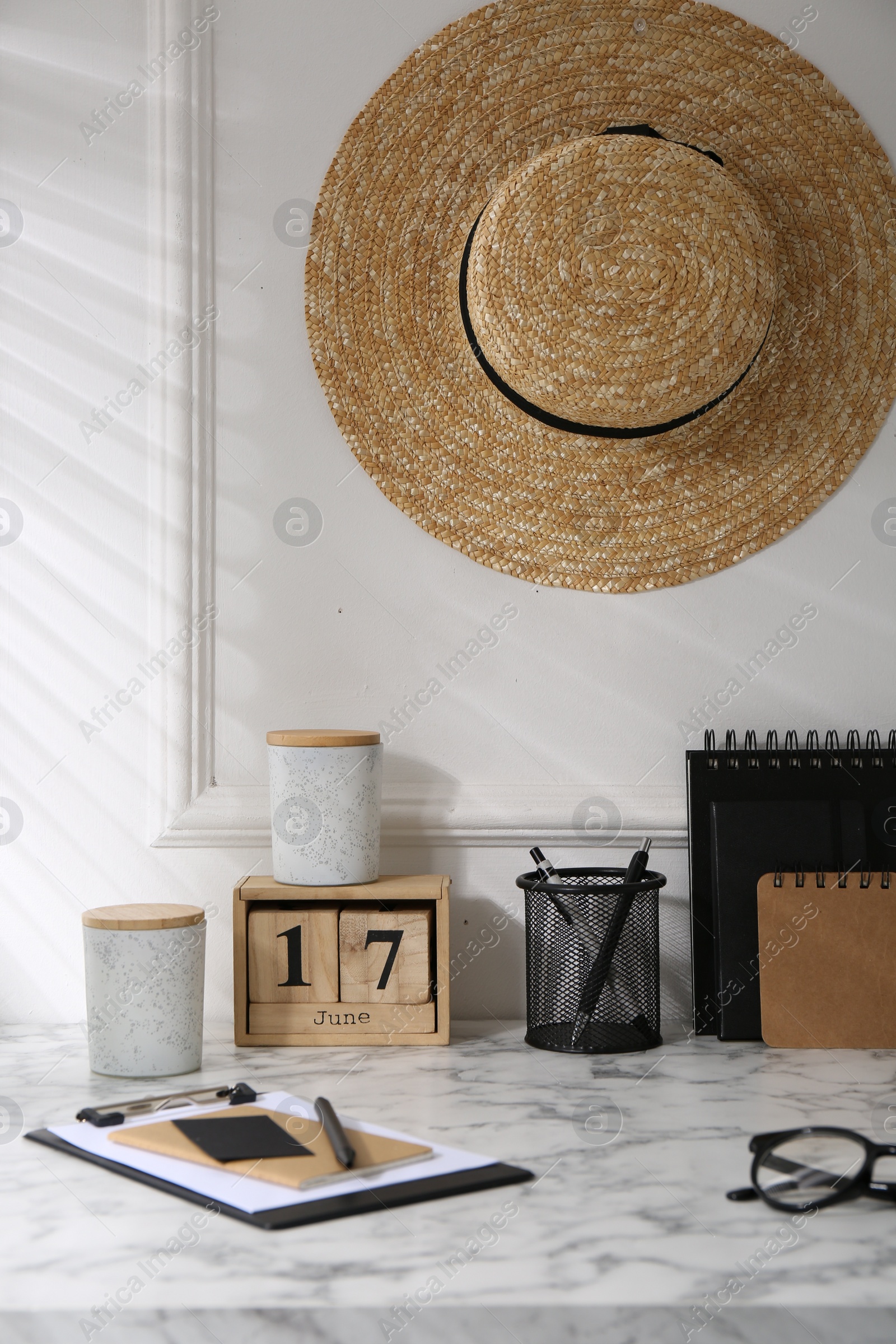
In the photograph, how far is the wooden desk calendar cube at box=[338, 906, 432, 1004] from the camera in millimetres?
1192

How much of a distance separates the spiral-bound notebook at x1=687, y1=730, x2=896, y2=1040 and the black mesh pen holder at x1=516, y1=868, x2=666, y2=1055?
0.07m

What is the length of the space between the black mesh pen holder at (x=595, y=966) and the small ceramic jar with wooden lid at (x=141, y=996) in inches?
→ 13.6

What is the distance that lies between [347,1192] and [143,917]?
42 centimetres

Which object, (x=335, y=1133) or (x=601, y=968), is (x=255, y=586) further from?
(x=335, y=1133)

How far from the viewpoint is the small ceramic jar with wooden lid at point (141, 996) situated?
1082 millimetres

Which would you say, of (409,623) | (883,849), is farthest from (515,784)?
(883,849)

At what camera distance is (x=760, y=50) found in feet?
4.34

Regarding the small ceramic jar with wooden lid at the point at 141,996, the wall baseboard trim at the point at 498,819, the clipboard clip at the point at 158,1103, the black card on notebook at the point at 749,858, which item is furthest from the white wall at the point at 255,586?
the clipboard clip at the point at 158,1103

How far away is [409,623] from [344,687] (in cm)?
10

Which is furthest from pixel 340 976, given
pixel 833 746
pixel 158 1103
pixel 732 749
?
pixel 833 746

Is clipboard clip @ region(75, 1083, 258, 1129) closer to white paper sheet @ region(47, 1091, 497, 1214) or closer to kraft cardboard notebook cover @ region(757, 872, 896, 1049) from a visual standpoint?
white paper sheet @ region(47, 1091, 497, 1214)

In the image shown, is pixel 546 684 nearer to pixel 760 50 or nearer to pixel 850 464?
pixel 850 464

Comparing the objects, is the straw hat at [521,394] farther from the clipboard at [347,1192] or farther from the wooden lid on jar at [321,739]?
the clipboard at [347,1192]

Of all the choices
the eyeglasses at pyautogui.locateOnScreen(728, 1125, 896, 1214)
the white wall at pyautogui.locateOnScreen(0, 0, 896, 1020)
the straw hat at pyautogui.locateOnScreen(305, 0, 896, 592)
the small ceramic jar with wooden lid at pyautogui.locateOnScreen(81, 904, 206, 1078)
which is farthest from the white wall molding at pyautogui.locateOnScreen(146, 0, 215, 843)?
the eyeglasses at pyautogui.locateOnScreen(728, 1125, 896, 1214)
